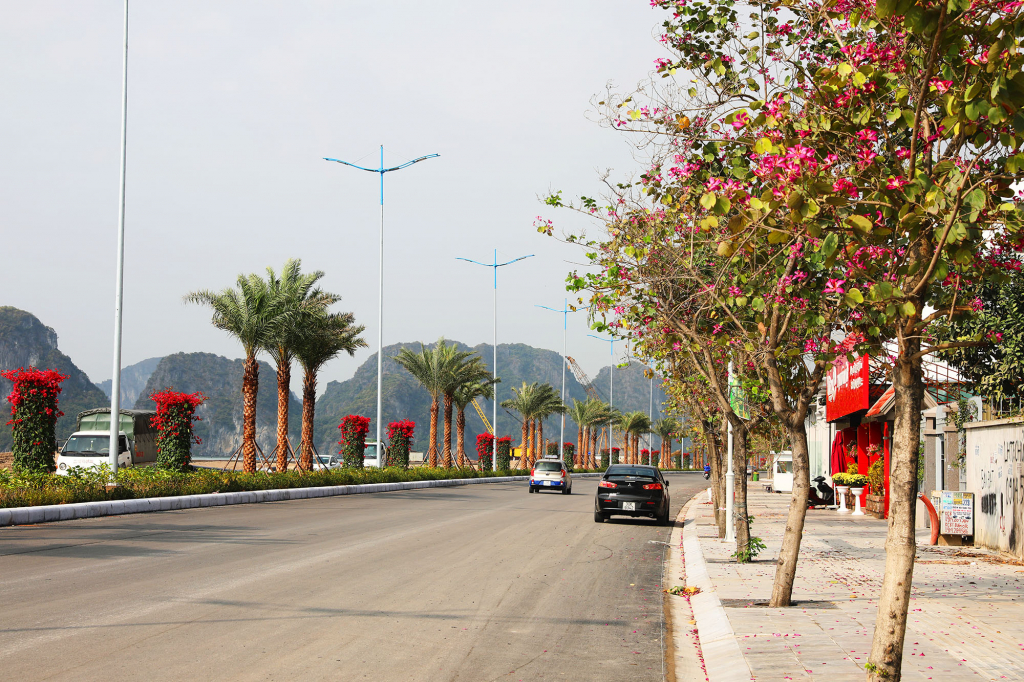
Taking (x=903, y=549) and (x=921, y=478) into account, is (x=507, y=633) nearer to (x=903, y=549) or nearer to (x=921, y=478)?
(x=903, y=549)

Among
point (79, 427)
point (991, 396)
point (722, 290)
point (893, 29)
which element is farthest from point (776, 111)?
point (79, 427)

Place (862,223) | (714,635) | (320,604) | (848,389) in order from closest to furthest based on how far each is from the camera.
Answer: (862,223) < (714,635) < (320,604) < (848,389)

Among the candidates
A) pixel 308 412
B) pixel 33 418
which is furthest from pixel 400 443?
pixel 33 418

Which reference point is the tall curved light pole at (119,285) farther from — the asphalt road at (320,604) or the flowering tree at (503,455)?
the flowering tree at (503,455)

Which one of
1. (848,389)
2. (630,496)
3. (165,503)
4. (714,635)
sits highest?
(848,389)

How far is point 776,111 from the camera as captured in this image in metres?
7.12

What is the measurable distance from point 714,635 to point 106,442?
3332 cm

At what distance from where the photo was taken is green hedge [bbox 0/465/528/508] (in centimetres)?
2075

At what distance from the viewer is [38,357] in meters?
166

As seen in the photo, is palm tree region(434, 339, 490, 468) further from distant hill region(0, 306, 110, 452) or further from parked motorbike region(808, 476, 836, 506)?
distant hill region(0, 306, 110, 452)

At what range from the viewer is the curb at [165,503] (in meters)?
18.9

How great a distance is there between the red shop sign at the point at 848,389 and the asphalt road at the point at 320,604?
416 inches

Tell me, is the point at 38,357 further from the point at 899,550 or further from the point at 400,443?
the point at 899,550

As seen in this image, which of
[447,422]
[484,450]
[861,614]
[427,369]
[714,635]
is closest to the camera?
[714,635]
